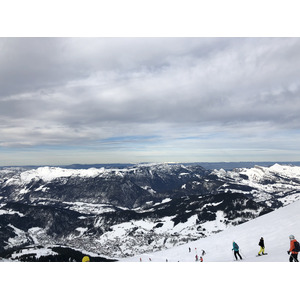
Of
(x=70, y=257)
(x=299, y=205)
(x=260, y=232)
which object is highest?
(x=299, y=205)
